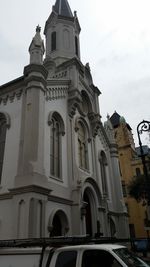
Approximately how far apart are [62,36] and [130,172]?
82.0 feet

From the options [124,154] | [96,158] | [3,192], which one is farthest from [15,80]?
[124,154]

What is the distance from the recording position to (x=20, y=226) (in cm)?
1127

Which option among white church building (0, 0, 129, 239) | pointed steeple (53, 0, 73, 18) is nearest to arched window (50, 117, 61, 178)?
white church building (0, 0, 129, 239)

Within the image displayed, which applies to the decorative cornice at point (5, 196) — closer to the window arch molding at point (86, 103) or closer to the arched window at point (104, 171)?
the arched window at point (104, 171)

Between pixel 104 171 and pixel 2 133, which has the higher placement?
A: pixel 2 133

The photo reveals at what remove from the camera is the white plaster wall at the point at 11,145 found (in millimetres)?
13828

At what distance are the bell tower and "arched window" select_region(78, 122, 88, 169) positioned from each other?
7678 mm

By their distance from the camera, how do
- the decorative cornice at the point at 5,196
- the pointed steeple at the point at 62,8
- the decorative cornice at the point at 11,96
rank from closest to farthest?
1. the decorative cornice at the point at 5,196
2. the decorative cornice at the point at 11,96
3. the pointed steeple at the point at 62,8

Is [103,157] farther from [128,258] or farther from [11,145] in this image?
[128,258]

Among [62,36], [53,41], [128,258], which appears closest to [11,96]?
[53,41]

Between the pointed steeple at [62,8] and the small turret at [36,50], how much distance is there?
1190 cm

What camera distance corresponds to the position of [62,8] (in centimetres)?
2928

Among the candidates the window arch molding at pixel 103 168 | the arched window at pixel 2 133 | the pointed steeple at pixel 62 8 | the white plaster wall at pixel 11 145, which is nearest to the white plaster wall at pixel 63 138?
the white plaster wall at pixel 11 145

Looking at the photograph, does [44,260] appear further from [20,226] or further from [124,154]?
[124,154]
